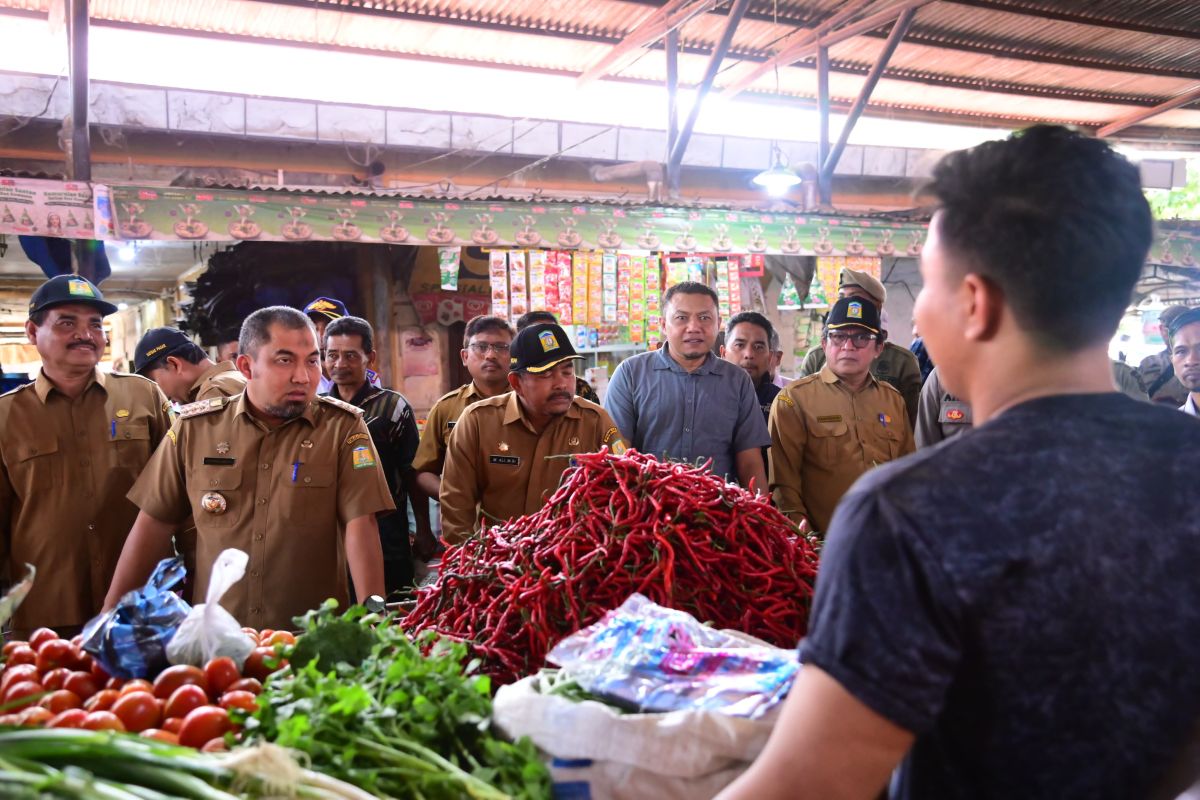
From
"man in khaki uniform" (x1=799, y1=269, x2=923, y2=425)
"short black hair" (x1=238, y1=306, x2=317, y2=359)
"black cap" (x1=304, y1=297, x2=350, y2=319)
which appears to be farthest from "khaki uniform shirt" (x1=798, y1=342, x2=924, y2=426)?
"short black hair" (x1=238, y1=306, x2=317, y2=359)

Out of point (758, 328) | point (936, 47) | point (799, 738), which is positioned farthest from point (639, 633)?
point (936, 47)

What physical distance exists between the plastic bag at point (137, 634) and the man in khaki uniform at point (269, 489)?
122cm

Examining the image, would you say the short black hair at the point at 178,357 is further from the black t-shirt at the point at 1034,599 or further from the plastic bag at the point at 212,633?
the black t-shirt at the point at 1034,599

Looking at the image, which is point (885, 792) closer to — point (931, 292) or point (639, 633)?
point (639, 633)

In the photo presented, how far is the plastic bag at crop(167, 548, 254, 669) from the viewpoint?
1.92 metres

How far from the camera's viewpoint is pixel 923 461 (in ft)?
3.42

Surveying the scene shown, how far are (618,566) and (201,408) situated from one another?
222 cm

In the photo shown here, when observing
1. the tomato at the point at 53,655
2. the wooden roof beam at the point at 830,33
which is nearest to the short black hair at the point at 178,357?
the tomato at the point at 53,655

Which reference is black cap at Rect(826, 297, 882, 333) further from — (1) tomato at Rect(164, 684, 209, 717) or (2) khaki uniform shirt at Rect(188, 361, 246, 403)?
(1) tomato at Rect(164, 684, 209, 717)

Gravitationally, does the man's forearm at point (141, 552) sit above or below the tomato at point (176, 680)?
below

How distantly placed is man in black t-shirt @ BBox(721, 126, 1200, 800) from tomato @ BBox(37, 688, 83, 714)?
1.47m

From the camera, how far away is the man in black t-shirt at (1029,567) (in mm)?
1003

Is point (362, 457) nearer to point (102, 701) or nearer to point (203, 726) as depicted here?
point (102, 701)

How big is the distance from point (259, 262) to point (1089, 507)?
8.36 metres
